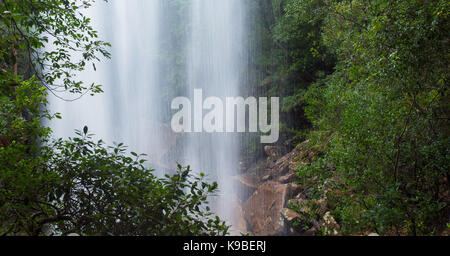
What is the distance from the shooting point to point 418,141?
3973 mm

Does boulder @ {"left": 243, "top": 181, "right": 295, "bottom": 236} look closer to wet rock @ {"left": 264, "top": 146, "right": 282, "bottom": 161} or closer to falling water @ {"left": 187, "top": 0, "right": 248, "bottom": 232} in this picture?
wet rock @ {"left": 264, "top": 146, "right": 282, "bottom": 161}

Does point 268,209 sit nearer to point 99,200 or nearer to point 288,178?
point 288,178

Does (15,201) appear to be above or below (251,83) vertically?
below

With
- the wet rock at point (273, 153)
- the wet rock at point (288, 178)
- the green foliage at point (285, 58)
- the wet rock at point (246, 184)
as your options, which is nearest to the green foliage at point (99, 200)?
the wet rock at point (288, 178)

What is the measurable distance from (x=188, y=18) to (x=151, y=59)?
3.24 meters

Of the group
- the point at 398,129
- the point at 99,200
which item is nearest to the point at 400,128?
the point at 398,129

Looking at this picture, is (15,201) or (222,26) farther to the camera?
(222,26)

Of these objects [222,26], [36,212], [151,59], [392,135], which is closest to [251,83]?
[222,26]

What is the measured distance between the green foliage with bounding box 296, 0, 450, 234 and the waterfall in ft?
30.2

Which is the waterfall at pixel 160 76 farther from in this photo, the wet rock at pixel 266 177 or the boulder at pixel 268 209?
the boulder at pixel 268 209

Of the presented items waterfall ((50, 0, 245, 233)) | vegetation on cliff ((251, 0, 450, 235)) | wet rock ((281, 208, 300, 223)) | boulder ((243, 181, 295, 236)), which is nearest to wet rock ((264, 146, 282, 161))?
waterfall ((50, 0, 245, 233))

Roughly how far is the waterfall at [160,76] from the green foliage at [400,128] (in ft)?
30.2

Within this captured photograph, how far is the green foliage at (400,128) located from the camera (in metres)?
3.01
